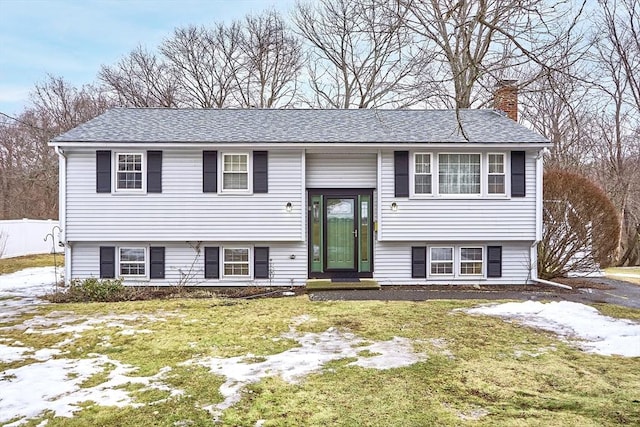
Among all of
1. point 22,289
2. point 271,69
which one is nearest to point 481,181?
point 22,289

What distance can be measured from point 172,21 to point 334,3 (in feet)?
48.8

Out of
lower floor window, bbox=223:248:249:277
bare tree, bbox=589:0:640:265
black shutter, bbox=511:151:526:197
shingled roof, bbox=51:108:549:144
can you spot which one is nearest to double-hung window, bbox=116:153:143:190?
shingled roof, bbox=51:108:549:144

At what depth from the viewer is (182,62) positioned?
27.1 metres

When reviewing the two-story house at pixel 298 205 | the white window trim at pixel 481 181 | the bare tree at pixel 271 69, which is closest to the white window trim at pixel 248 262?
the two-story house at pixel 298 205

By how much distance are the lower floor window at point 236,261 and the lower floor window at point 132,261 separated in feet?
7.19

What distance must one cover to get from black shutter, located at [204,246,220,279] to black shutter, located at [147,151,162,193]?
203 cm

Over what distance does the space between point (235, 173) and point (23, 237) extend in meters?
13.7

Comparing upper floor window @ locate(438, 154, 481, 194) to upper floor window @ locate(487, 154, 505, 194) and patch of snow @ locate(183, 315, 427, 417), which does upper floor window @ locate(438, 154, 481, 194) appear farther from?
patch of snow @ locate(183, 315, 427, 417)

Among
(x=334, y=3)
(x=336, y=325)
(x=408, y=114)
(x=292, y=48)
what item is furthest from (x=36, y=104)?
(x=336, y=325)

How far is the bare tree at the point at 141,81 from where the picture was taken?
26516mm

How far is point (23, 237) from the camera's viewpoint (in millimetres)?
19203

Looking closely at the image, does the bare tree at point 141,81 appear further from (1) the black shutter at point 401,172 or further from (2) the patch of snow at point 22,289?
(1) the black shutter at point 401,172

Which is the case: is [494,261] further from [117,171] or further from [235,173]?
[117,171]

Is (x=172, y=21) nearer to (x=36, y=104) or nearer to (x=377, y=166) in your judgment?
(x=36, y=104)
